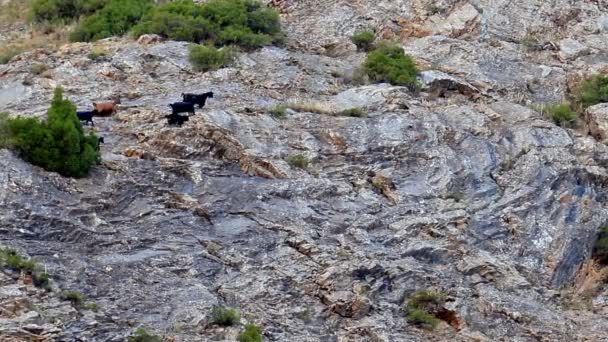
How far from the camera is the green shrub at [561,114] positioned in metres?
31.4

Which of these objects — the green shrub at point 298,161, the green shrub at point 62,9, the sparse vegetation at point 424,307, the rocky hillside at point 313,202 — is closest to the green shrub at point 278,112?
the rocky hillside at point 313,202

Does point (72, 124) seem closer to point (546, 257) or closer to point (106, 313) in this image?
point (106, 313)


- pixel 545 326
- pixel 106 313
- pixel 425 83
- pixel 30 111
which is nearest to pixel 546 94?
pixel 425 83

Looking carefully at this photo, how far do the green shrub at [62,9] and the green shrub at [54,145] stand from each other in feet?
43.3

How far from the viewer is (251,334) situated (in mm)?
20484

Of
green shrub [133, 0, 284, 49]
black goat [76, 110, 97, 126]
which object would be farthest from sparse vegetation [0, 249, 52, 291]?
green shrub [133, 0, 284, 49]

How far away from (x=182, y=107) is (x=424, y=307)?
23.1ft

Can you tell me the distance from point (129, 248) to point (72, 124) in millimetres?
3191

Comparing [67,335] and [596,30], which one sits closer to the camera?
[67,335]

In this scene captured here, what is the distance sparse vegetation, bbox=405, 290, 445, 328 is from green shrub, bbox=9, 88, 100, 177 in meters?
6.55

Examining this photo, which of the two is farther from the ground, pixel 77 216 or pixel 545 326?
pixel 77 216

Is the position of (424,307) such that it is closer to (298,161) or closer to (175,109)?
(298,161)

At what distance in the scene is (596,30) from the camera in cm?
3709

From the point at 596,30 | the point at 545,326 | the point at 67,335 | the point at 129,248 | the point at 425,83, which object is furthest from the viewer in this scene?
the point at 596,30
